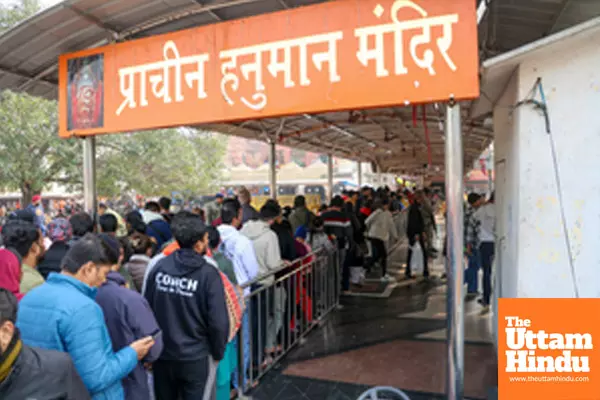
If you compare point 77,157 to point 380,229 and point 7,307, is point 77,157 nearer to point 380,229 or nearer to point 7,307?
point 380,229

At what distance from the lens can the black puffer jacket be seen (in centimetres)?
141

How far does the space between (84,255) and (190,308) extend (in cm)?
81

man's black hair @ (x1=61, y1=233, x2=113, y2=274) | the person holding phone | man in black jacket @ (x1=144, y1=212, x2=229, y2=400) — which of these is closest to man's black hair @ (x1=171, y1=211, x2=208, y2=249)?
man in black jacket @ (x1=144, y1=212, x2=229, y2=400)

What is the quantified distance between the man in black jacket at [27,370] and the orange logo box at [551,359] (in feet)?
8.36

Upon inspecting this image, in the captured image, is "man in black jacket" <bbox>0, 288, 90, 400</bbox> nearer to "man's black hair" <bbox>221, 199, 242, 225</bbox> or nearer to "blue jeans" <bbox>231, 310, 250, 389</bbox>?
"blue jeans" <bbox>231, 310, 250, 389</bbox>

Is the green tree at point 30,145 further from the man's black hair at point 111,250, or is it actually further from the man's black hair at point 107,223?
the man's black hair at point 111,250

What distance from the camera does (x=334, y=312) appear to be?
6.17m

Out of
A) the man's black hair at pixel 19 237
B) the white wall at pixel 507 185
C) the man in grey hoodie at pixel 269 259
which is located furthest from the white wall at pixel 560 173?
the man's black hair at pixel 19 237

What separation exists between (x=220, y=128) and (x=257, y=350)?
486cm

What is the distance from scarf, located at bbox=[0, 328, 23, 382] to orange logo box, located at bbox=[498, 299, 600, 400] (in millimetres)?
2729

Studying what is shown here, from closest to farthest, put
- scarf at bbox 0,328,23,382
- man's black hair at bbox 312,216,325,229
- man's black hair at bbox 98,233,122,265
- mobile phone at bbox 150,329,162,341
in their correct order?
scarf at bbox 0,328,23,382 < man's black hair at bbox 98,233,122,265 < mobile phone at bbox 150,329,162,341 < man's black hair at bbox 312,216,325,229

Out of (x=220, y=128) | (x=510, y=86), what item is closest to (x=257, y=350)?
(x=510, y=86)

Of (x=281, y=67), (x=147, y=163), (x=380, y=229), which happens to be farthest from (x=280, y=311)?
(x=147, y=163)

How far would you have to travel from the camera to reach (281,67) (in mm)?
3408
